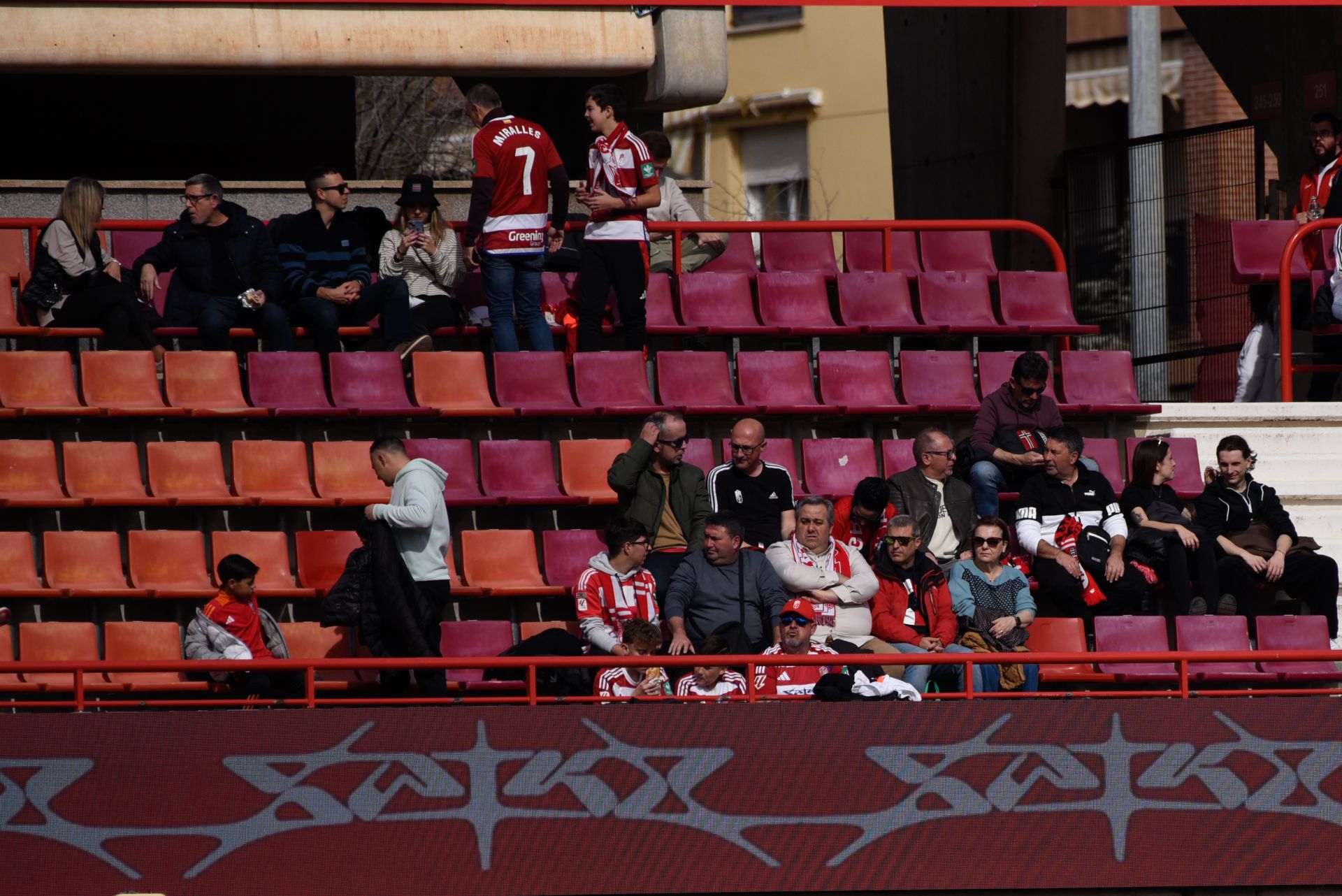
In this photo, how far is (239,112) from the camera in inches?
605

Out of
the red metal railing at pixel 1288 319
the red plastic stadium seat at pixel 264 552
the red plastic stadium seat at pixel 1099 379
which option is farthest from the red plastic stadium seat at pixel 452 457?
the red metal railing at pixel 1288 319

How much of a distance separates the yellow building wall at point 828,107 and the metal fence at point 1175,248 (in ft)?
41.4

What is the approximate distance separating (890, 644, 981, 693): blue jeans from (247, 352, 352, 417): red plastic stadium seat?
11.2 feet

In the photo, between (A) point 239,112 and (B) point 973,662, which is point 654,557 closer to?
(B) point 973,662

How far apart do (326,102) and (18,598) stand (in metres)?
6.91

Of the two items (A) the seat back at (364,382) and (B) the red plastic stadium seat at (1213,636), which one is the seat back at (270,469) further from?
(B) the red plastic stadium seat at (1213,636)

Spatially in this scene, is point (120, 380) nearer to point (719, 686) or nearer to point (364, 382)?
point (364, 382)

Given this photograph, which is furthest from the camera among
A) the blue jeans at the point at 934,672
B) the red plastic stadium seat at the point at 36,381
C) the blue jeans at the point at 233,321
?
the blue jeans at the point at 233,321

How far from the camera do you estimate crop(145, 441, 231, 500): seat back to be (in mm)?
10164

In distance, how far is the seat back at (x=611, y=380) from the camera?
10.8 metres

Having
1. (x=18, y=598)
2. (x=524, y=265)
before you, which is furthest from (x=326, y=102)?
(x=18, y=598)

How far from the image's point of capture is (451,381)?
10742 millimetres

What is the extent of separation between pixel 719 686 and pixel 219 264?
4210 mm

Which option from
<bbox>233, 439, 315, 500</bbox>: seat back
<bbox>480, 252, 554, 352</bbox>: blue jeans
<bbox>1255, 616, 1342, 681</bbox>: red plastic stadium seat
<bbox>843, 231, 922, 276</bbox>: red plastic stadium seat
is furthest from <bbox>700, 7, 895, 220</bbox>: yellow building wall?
<bbox>1255, 616, 1342, 681</bbox>: red plastic stadium seat
